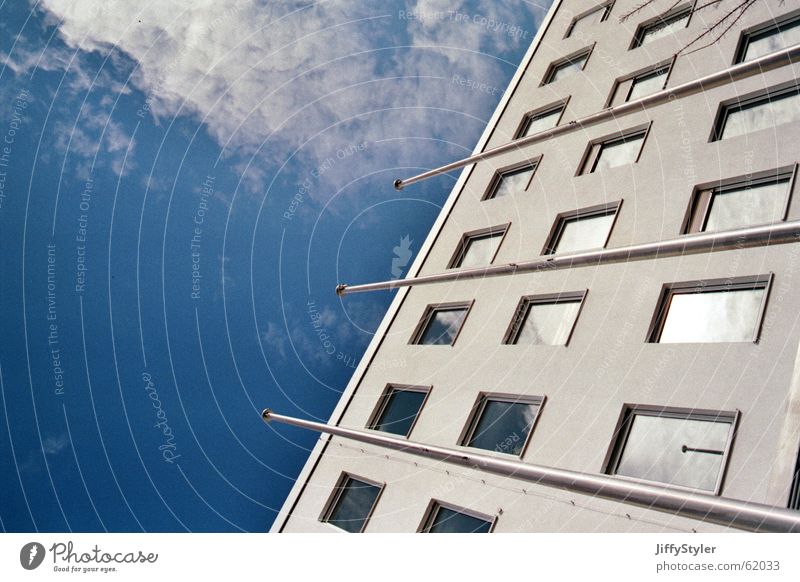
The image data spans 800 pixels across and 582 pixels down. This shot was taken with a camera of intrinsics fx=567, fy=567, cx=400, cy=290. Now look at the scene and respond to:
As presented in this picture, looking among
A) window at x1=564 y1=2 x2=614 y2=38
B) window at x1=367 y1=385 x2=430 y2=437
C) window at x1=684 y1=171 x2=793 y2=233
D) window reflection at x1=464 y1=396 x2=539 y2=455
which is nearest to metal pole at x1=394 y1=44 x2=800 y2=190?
window at x1=684 y1=171 x2=793 y2=233

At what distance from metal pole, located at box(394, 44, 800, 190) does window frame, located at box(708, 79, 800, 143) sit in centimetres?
68

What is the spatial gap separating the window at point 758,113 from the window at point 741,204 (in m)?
1.73

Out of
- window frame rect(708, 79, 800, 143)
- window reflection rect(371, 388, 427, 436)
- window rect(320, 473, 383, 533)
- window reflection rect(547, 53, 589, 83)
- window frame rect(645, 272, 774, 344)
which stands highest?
window reflection rect(547, 53, 589, 83)

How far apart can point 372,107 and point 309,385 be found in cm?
1033

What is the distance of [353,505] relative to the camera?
14.0m

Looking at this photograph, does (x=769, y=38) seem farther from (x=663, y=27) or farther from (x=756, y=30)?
(x=663, y=27)

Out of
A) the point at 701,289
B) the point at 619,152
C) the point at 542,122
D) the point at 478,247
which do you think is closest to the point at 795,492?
the point at 701,289

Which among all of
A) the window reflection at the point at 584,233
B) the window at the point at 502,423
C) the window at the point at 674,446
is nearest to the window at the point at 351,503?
the window at the point at 502,423

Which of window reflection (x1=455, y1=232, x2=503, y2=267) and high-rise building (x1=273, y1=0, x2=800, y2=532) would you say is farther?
window reflection (x1=455, y1=232, x2=503, y2=267)

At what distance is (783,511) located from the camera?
7410mm

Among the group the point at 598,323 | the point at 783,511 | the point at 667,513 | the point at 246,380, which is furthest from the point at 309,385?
the point at 783,511

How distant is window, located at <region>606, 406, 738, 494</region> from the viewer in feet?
29.6

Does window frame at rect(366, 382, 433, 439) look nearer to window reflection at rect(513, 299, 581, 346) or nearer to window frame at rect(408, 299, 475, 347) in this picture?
window frame at rect(408, 299, 475, 347)

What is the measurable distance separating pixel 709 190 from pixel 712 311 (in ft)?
12.0
